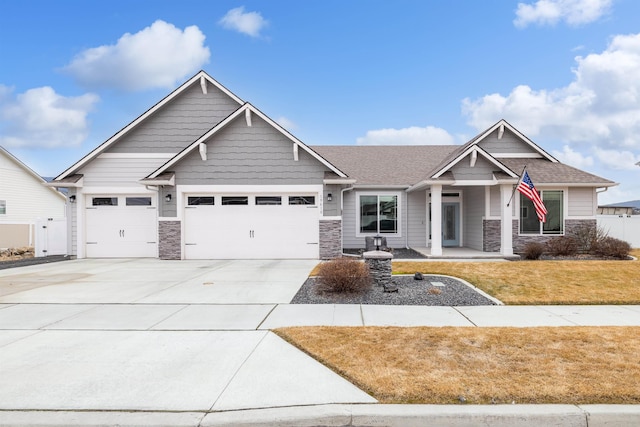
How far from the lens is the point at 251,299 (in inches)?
330

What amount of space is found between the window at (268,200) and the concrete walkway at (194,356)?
6021mm

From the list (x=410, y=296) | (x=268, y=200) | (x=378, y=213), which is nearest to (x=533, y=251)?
(x=378, y=213)

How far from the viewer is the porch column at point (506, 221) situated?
50.3 ft

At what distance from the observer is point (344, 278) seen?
8773mm

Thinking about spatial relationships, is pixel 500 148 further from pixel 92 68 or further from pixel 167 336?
pixel 92 68

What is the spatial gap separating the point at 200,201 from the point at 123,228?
159 inches

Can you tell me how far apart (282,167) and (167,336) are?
10.4m

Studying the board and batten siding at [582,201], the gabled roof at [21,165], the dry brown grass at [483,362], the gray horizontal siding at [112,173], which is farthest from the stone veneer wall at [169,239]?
the board and batten siding at [582,201]

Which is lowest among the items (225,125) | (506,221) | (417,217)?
(506,221)

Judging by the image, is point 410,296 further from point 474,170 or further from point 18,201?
point 18,201

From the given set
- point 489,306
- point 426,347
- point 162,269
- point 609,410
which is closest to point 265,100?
point 162,269

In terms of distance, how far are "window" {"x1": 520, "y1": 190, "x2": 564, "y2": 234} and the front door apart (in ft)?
10.7

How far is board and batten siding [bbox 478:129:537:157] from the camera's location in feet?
60.6

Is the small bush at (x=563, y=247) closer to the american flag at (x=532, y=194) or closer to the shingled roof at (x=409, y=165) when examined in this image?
the shingled roof at (x=409, y=165)
